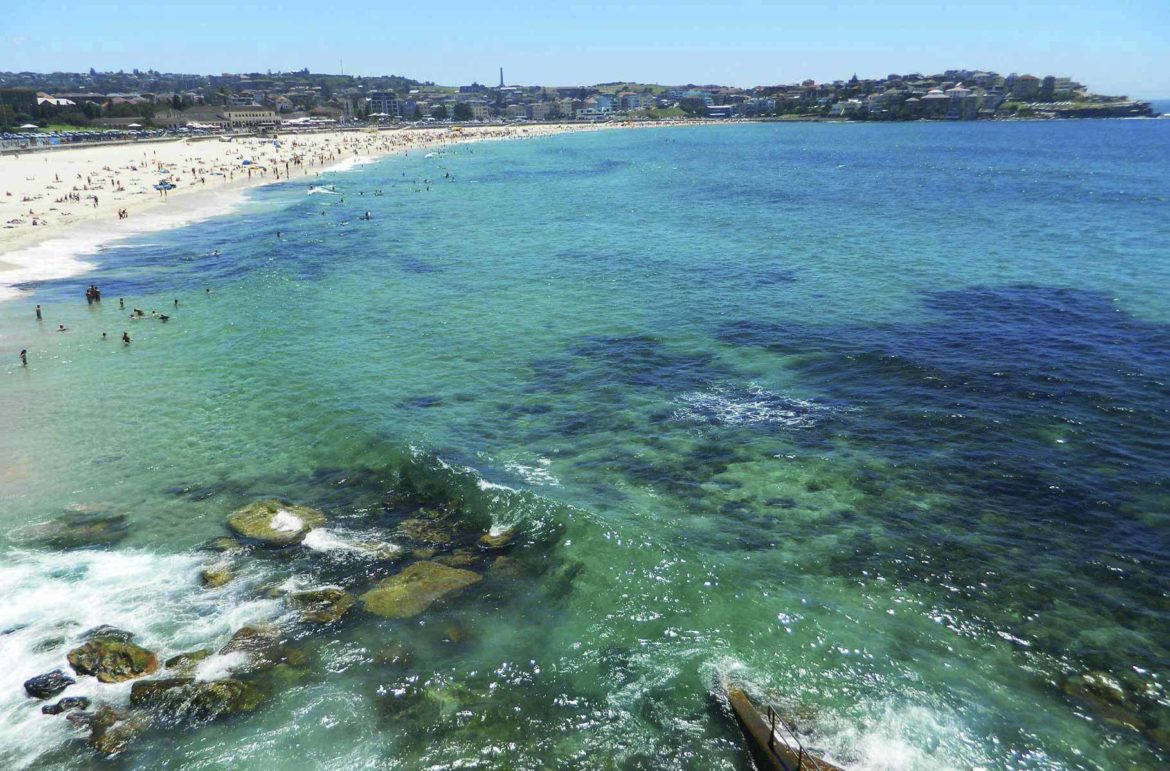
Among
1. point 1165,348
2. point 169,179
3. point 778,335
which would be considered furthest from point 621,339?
point 169,179

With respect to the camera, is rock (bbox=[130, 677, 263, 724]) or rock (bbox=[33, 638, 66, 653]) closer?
rock (bbox=[130, 677, 263, 724])

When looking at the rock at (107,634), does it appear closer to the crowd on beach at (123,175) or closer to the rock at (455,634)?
the rock at (455,634)

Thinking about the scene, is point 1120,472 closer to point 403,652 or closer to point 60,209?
point 403,652

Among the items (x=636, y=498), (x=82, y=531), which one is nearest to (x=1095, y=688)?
(x=636, y=498)

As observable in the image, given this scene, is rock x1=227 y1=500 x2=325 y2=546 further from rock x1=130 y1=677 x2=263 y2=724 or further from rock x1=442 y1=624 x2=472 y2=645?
rock x1=442 y1=624 x2=472 y2=645

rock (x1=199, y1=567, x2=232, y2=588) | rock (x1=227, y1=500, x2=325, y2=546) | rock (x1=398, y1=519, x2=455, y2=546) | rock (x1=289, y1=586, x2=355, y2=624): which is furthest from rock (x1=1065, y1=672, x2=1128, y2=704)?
rock (x1=199, y1=567, x2=232, y2=588)

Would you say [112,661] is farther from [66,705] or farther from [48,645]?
[48,645]

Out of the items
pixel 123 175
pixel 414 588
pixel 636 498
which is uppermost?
pixel 123 175
